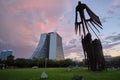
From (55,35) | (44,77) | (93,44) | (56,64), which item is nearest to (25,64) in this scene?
(56,64)

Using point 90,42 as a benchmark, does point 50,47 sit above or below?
above

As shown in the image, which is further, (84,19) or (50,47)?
(50,47)

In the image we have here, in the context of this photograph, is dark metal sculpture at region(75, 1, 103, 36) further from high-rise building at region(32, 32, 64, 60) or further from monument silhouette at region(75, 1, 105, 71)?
high-rise building at region(32, 32, 64, 60)

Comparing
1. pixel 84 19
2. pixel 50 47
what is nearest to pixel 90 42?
pixel 84 19

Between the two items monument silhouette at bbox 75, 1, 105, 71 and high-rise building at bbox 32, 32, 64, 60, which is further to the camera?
high-rise building at bbox 32, 32, 64, 60

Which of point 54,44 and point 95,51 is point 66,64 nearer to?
point 95,51

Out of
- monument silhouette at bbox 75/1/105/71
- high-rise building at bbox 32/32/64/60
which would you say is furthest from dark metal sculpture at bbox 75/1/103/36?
high-rise building at bbox 32/32/64/60

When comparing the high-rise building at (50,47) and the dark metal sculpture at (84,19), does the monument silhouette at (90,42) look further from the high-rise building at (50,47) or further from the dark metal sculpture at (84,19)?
the high-rise building at (50,47)

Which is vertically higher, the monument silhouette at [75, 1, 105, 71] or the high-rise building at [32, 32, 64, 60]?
the high-rise building at [32, 32, 64, 60]

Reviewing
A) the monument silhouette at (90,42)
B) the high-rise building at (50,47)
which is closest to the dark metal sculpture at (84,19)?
the monument silhouette at (90,42)

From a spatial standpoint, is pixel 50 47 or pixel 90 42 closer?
pixel 90 42

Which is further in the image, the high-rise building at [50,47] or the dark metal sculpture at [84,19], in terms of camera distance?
the high-rise building at [50,47]

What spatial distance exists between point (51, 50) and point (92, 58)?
159 m

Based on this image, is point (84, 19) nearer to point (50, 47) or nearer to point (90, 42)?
point (90, 42)
